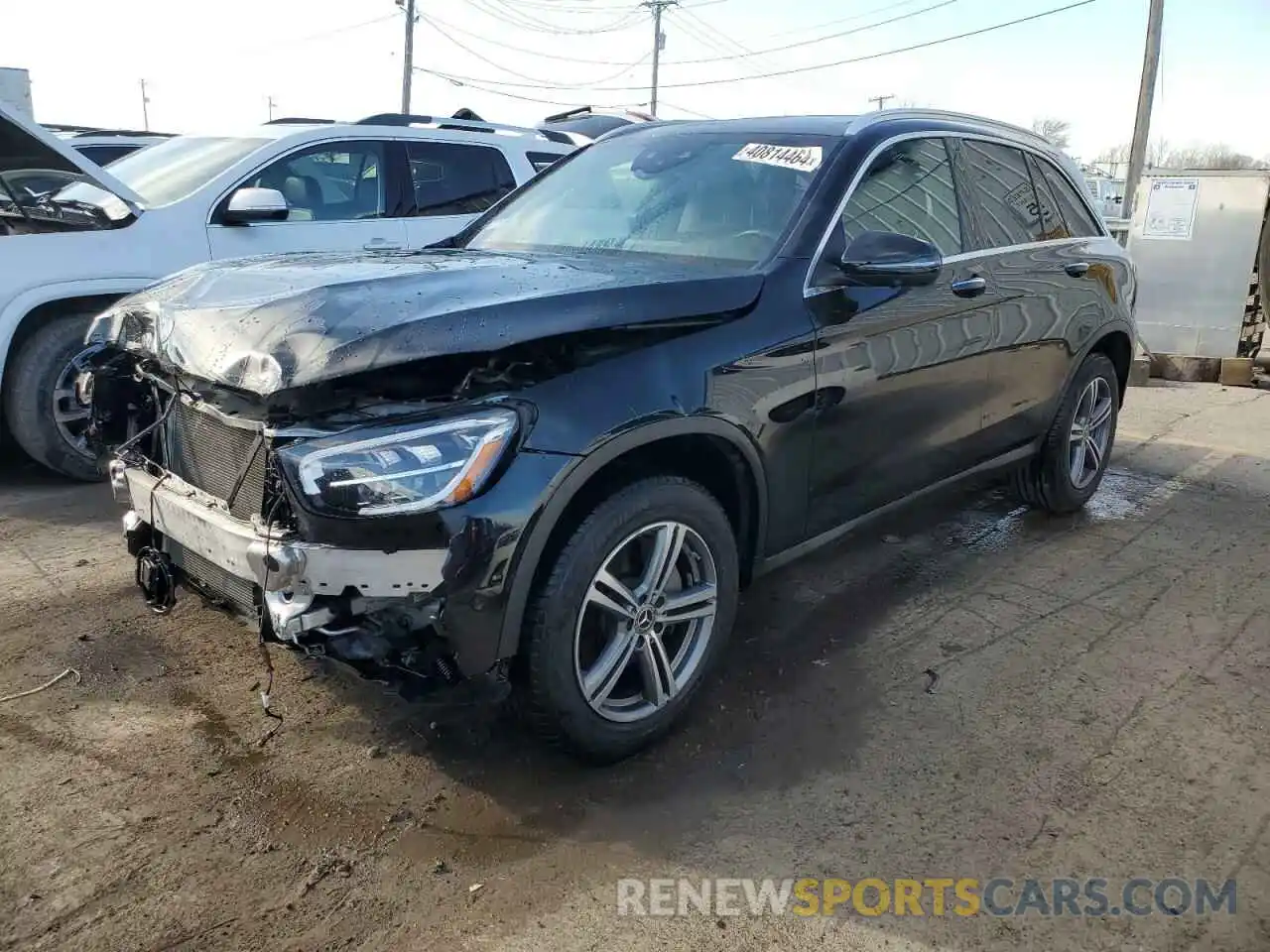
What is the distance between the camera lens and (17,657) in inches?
133

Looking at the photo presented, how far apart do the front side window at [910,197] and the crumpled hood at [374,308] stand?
631 mm

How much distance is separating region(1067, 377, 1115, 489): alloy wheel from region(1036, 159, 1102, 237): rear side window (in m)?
0.78

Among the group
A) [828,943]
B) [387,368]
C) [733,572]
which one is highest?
[387,368]

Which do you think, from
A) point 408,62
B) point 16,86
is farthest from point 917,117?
point 408,62

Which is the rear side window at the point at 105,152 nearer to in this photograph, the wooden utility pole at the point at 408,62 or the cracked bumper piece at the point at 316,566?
the cracked bumper piece at the point at 316,566

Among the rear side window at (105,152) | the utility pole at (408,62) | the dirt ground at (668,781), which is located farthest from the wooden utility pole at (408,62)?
the dirt ground at (668,781)

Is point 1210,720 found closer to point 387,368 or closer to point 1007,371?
point 1007,371

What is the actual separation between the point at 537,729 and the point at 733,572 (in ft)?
2.66

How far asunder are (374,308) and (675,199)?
61.1 inches

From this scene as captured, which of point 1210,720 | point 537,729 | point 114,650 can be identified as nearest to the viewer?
point 537,729

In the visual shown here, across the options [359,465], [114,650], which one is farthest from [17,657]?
[359,465]

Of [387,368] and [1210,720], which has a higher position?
[387,368]

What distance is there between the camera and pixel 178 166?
6191mm

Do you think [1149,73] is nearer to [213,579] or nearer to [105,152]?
[105,152]
